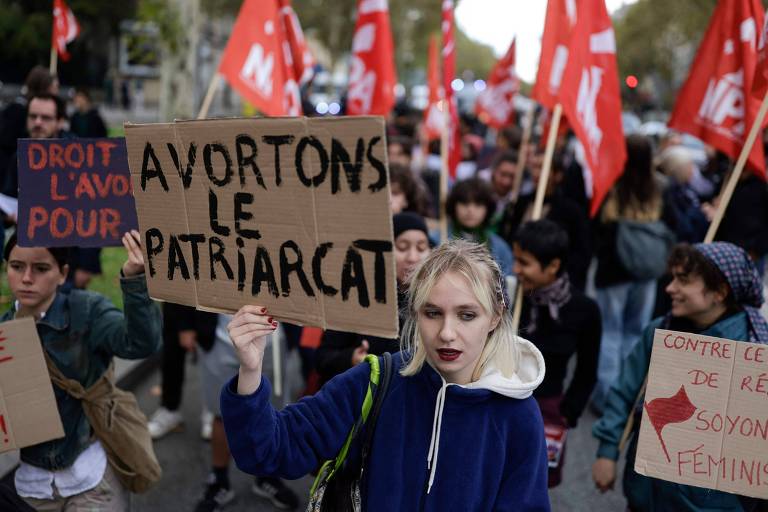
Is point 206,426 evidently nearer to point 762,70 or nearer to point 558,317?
point 558,317

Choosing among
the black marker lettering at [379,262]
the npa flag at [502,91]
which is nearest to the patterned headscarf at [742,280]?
the black marker lettering at [379,262]

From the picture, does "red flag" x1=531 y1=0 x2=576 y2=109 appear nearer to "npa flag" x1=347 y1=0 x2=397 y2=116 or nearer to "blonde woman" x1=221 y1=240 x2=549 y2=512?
"npa flag" x1=347 y1=0 x2=397 y2=116

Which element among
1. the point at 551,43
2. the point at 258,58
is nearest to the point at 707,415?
the point at 551,43

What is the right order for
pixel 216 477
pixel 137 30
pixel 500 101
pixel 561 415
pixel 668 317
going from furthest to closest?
pixel 137 30, pixel 500 101, pixel 216 477, pixel 561 415, pixel 668 317

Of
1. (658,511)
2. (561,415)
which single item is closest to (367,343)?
(561,415)

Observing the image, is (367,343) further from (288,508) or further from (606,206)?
(606,206)

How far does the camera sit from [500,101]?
383 inches

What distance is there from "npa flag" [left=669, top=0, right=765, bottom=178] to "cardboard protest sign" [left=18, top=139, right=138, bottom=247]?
10.5 ft

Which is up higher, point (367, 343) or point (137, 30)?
point (137, 30)

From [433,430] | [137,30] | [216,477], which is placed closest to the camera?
[433,430]

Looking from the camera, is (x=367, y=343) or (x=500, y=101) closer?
(x=367, y=343)

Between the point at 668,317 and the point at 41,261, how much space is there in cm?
237

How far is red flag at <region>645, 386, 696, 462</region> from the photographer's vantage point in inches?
90.5

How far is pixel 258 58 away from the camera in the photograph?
17.0ft
